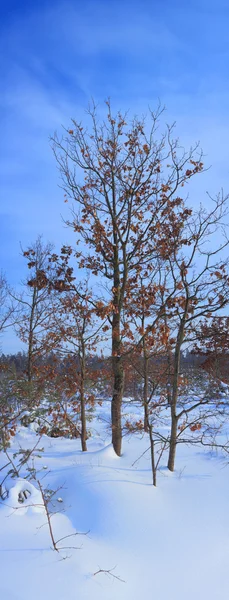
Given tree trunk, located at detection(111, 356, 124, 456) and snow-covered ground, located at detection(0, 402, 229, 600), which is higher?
tree trunk, located at detection(111, 356, 124, 456)

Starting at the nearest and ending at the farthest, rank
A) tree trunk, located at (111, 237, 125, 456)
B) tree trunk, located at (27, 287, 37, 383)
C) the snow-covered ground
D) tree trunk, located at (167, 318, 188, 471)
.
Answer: the snow-covered ground, tree trunk, located at (167, 318, 188, 471), tree trunk, located at (111, 237, 125, 456), tree trunk, located at (27, 287, 37, 383)

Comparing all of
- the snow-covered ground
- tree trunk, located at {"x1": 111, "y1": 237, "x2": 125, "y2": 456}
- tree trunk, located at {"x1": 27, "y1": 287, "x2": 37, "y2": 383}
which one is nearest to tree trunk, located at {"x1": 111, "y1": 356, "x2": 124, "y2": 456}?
tree trunk, located at {"x1": 111, "y1": 237, "x2": 125, "y2": 456}

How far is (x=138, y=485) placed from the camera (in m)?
5.62

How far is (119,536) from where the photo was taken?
439 centimetres

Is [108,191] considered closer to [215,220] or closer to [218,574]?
[215,220]

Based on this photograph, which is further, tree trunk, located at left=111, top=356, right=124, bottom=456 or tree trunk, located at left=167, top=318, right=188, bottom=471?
tree trunk, located at left=111, top=356, right=124, bottom=456

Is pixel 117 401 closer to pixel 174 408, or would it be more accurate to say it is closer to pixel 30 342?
pixel 174 408

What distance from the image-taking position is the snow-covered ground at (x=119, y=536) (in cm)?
343

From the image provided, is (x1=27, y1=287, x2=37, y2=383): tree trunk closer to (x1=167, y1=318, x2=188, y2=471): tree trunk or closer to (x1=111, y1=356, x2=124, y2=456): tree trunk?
(x1=111, y1=356, x2=124, y2=456): tree trunk

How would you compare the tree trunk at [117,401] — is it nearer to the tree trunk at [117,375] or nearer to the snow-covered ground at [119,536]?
the tree trunk at [117,375]

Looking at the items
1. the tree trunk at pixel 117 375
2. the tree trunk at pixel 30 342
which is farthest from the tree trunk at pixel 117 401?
the tree trunk at pixel 30 342

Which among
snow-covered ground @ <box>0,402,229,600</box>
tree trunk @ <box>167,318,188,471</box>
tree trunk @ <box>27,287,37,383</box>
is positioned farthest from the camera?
tree trunk @ <box>27,287,37,383</box>

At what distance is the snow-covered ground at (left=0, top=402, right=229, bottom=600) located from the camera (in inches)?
135

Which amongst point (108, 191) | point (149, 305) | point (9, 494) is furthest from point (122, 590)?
point (108, 191)
